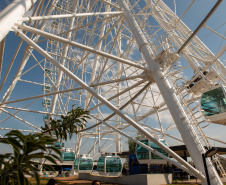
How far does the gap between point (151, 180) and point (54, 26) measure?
3183cm

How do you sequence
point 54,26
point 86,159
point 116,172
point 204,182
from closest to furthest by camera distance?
point 204,182 → point 116,172 → point 86,159 → point 54,26

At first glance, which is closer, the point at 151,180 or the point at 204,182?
the point at 204,182

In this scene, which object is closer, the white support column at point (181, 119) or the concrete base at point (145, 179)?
the white support column at point (181, 119)

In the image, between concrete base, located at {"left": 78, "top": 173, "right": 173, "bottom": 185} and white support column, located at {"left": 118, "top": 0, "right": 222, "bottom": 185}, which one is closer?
white support column, located at {"left": 118, "top": 0, "right": 222, "bottom": 185}

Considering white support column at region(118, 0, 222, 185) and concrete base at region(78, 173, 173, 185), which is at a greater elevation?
white support column at region(118, 0, 222, 185)

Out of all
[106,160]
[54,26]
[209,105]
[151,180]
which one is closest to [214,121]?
[209,105]

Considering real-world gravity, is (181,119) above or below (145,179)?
above

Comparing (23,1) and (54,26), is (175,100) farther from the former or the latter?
(54,26)

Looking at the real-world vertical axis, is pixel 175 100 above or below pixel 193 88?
below

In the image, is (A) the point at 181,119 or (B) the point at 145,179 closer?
(A) the point at 181,119

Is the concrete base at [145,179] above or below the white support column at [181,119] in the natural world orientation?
below

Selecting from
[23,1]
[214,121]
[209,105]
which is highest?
[23,1]

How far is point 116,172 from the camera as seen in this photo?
17.1 m

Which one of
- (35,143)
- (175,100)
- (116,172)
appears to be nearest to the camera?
(35,143)
